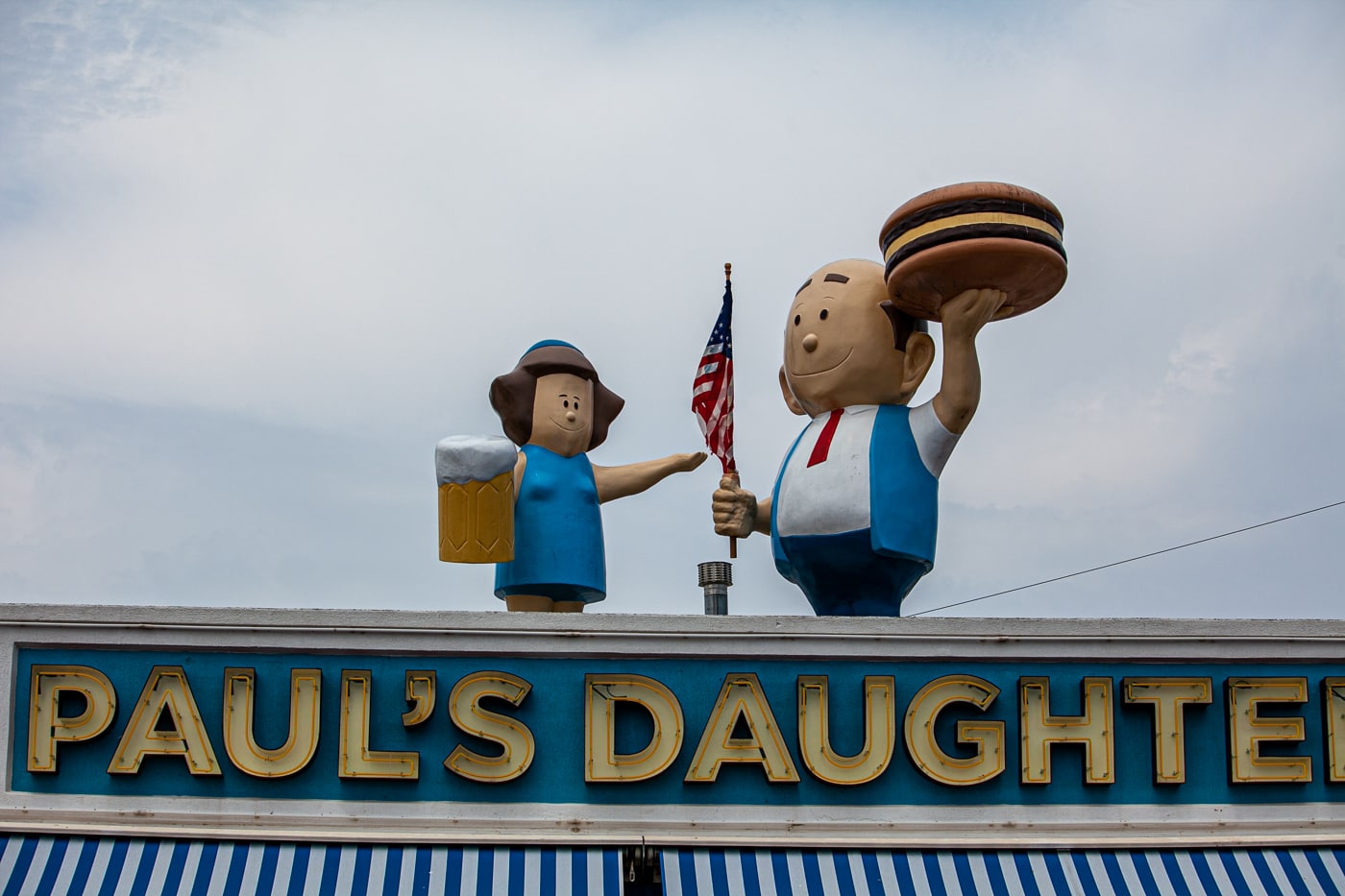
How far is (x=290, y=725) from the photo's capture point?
7973 mm

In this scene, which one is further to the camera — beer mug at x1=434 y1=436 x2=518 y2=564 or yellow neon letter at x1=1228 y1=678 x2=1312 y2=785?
beer mug at x1=434 y1=436 x2=518 y2=564

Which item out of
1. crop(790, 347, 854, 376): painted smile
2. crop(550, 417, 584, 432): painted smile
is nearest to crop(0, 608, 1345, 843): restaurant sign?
crop(790, 347, 854, 376): painted smile

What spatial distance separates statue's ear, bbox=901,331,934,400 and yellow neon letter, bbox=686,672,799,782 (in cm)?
234

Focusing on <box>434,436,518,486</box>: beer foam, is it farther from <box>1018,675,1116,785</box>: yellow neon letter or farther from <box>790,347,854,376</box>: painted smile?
<box>1018,675,1116,785</box>: yellow neon letter

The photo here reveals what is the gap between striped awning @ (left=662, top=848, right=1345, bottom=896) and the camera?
25.4 ft

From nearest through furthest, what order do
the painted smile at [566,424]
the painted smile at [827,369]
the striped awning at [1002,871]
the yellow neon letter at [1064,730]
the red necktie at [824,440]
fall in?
the striped awning at [1002,871] → the yellow neon letter at [1064,730] → the red necktie at [824,440] → the painted smile at [827,369] → the painted smile at [566,424]

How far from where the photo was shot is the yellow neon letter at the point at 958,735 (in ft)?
26.6

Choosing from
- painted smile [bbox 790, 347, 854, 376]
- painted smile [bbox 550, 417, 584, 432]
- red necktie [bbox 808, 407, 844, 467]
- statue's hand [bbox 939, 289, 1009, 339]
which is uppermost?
statue's hand [bbox 939, 289, 1009, 339]

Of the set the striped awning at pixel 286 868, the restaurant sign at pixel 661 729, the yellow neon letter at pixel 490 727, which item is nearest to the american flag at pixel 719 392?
the restaurant sign at pixel 661 729

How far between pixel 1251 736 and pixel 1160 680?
1.86 ft

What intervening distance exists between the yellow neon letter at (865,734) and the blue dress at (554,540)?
1.98 m

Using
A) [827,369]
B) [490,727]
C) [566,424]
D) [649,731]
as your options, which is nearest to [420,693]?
[490,727]

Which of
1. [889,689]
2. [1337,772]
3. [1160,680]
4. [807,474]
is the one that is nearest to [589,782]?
[889,689]

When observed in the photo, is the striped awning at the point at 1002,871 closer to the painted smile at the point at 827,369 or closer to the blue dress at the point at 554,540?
the blue dress at the point at 554,540
